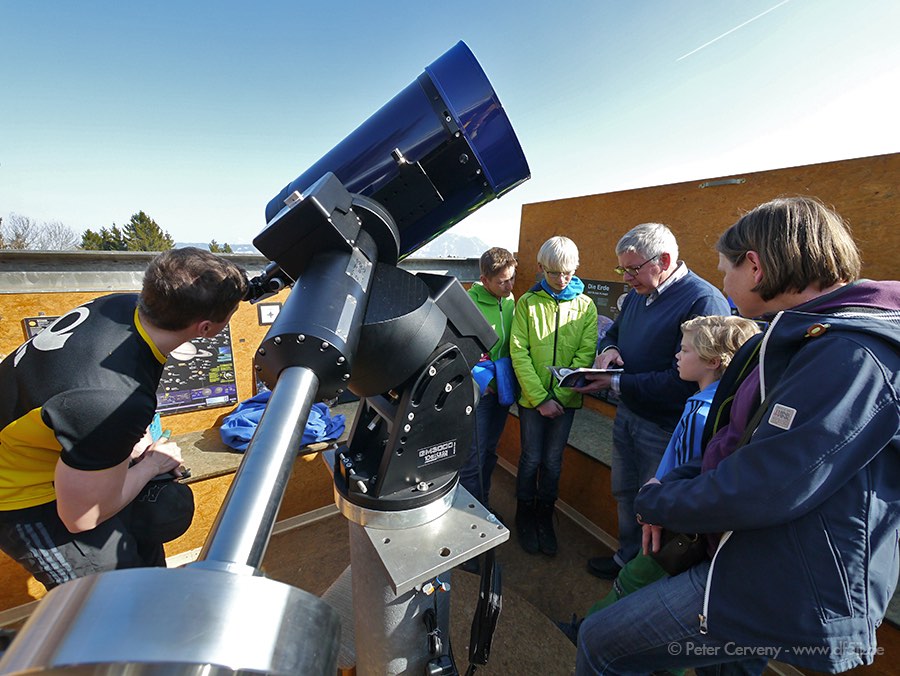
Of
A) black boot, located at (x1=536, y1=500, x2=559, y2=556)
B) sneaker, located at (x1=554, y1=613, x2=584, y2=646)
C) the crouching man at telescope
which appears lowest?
black boot, located at (x1=536, y1=500, x2=559, y2=556)

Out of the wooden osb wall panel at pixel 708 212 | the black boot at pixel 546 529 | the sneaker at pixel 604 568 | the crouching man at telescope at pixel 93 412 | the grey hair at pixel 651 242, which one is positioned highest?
the crouching man at telescope at pixel 93 412

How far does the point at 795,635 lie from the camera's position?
0.99 m


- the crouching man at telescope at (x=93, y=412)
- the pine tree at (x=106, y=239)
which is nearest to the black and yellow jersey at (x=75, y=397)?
the crouching man at telescope at (x=93, y=412)

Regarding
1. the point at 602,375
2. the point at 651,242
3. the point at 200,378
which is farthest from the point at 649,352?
the point at 200,378

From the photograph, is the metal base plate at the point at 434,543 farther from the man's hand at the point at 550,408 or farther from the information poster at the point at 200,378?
the information poster at the point at 200,378

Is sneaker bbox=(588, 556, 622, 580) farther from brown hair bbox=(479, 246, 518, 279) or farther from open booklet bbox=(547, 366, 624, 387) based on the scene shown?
brown hair bbox=(479, 246, 518, 279)

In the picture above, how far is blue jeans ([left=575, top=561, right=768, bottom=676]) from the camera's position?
1153 millimetres

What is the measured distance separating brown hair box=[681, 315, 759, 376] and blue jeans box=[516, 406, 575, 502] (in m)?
1.08

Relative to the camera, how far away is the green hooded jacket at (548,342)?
2547 millimetres

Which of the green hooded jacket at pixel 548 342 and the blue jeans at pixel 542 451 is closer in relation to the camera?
the green hooded jacket at pixel 548 342

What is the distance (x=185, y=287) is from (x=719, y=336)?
79.5 inches

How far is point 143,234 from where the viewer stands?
25234 millimetres

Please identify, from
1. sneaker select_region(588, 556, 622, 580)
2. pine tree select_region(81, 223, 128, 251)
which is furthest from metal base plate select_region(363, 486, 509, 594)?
pine tree select_region(81, 223, 128, 251)

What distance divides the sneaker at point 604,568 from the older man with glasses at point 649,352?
0.76 ft
